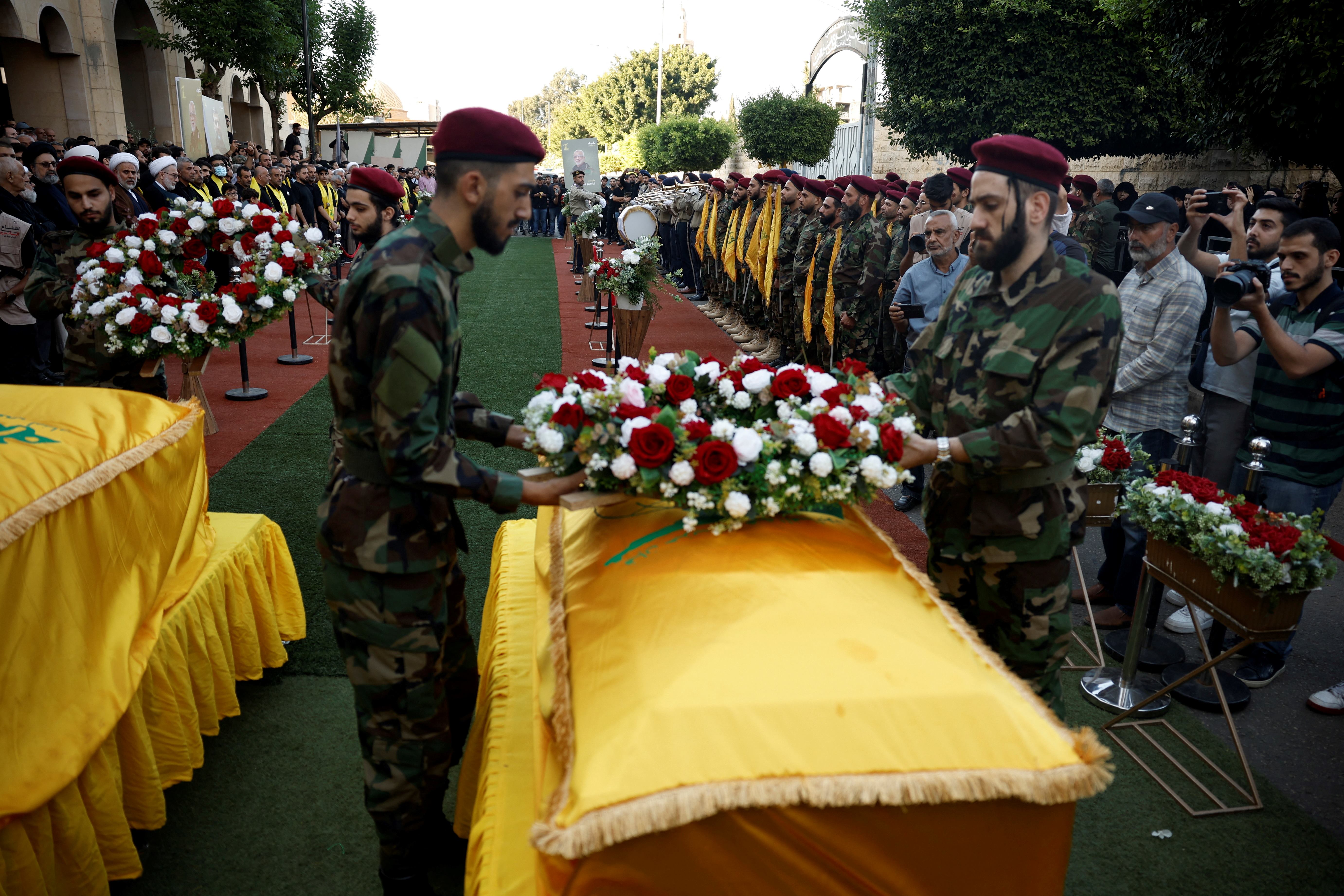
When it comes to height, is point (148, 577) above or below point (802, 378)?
below

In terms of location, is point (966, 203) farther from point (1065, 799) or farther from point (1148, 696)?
point (1065, 799)

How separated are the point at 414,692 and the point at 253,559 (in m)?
1.70

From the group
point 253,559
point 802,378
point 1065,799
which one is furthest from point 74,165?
point 1065,799

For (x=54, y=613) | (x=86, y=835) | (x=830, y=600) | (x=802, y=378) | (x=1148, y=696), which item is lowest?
(x=1148, y=696)

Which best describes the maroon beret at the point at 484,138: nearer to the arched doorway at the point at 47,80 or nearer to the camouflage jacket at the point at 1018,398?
the camouflage jacket at the point at 1018,398

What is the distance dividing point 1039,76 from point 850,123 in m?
16.3

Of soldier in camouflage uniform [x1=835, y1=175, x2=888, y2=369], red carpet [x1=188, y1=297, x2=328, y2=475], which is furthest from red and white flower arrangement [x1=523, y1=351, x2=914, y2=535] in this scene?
soldier in camouflage uniform [x1=835, y1=175, x2=888, y2=369]

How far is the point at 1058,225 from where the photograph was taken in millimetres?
7641

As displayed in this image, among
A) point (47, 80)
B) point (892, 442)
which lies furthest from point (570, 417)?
point (47, 80)

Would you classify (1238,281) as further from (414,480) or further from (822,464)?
(414,480)

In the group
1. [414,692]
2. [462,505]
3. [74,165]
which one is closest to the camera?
[414,692]

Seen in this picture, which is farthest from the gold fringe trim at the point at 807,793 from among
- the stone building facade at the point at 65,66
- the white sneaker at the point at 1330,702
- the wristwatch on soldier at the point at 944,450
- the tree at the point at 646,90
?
the tree at the point at 646,90

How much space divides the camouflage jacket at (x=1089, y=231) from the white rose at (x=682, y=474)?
8677 millimetres

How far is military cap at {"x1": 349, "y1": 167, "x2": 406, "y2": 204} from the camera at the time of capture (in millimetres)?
4871
